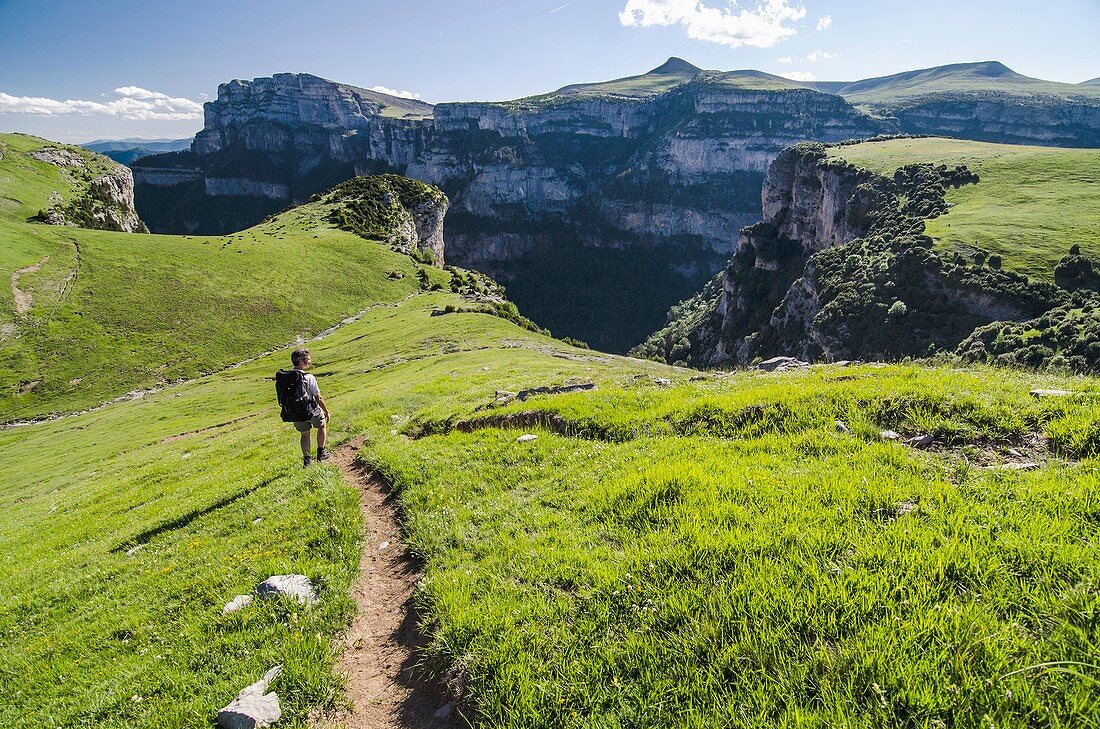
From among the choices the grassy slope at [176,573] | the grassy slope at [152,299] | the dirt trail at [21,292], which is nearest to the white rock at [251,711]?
the grassy slope at [176,573]

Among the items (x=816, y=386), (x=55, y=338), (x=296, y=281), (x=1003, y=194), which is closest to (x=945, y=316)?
(x=1003, y=194)

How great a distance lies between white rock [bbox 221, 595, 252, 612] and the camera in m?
7.10

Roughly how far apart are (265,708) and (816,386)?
35.7 ft

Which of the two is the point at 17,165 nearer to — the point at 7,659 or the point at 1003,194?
the point at 7,659

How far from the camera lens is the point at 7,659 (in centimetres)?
773

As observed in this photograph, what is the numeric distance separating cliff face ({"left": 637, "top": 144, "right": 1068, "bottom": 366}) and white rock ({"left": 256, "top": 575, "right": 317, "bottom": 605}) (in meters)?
27.3

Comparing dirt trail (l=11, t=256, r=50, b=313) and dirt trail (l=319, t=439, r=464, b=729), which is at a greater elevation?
dirt trail (l=11, t=256, r=50, b=313)

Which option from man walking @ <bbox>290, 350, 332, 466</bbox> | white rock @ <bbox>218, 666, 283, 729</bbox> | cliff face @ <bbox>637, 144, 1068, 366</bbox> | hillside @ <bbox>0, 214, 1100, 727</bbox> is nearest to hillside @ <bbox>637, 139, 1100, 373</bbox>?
cliff face @ <bbox>637, 144, 1068, 366</bbox>

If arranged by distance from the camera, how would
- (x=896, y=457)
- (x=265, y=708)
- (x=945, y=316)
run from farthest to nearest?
(x=945, y=316) < (x=896, y=457) < (x=265, y=708)

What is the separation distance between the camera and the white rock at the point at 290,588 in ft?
23.5

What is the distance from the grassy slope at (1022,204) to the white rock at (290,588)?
83.7 m

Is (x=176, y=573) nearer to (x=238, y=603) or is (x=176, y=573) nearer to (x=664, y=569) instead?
(x=238, y=603)

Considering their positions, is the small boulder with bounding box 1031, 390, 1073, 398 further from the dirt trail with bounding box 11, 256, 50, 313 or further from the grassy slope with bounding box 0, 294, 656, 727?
the dirt trail with bounding box 11, 256, 50, 313

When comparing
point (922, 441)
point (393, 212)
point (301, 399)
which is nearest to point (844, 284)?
point (922, 441)
